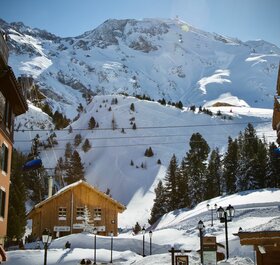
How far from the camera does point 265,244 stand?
673 inches

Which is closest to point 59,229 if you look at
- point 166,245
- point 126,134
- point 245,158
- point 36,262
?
point 166,245

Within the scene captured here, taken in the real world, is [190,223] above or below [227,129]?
below

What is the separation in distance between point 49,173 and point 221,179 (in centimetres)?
3855

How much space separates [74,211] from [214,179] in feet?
118

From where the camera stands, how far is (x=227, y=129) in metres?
125

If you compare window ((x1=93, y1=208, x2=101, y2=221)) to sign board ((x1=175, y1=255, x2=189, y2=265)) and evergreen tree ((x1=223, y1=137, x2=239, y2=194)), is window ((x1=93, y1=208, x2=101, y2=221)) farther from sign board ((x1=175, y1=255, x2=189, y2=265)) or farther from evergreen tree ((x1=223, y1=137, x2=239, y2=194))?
evergreen tree ((x1=223, y1=137, x2=239, y2=194))

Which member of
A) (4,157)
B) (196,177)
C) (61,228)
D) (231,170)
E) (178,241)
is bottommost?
(178,241)

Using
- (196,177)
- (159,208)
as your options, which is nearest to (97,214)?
(159,208)

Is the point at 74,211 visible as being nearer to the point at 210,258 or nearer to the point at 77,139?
the point at 210,258

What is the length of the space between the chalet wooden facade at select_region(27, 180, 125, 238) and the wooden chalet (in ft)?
109

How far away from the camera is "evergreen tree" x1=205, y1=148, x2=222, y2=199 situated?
78000 millimetres

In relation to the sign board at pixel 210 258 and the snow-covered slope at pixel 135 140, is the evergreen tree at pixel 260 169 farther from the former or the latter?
the sign board at pixel 210 258

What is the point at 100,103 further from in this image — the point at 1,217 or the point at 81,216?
the point at 1,217

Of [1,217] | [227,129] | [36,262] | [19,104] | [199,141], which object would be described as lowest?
[36,262]
